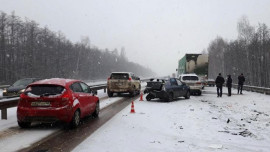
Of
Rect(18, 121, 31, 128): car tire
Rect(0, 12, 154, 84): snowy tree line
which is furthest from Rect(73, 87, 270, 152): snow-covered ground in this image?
Rect(0, 12, 154, 84): snowy tree line

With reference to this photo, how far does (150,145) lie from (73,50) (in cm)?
9085

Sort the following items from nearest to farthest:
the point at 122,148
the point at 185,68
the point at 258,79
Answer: the point at 122,148, the point at 185,68, the point at 258,79

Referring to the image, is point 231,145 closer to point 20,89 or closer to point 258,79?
point 20,89

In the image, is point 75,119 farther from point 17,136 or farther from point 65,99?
point 17,136

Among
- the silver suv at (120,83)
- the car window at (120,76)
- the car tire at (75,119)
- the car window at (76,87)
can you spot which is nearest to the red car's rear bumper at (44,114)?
the car tire at (75,119)

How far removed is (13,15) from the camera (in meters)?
57.9

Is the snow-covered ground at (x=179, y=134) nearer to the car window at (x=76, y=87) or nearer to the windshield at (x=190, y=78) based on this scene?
the car window at (x=76, y=87)

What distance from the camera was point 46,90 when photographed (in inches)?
331

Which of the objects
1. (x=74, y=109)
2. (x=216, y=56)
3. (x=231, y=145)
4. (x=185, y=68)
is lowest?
(x=231, y=145)

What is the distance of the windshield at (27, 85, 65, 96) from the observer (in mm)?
8367

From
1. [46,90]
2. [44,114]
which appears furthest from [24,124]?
[46,90]

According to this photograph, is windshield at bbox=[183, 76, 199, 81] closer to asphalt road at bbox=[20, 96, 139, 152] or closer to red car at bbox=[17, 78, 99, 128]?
asphalt road at bbox=[20, 96, 139, 152]

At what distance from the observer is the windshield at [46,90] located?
27.5ft

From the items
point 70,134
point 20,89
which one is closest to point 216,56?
point 20,89
